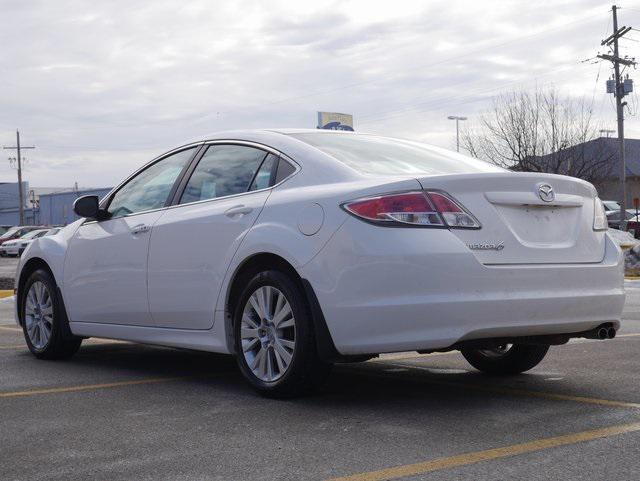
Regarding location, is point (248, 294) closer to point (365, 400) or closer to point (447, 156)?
point (365, 400)

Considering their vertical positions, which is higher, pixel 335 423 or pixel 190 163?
pixel 190 163

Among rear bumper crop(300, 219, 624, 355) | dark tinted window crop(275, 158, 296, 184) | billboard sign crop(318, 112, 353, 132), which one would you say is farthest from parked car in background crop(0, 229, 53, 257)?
rear bumper crop(300, 219, 624, 355)

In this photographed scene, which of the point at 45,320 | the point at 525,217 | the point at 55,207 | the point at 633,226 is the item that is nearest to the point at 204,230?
the point at 525,217

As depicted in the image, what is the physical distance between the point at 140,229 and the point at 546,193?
2.74m

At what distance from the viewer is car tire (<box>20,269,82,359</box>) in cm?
743

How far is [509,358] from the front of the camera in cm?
638

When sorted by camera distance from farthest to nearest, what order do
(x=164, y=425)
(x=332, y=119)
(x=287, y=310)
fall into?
(x=332, y=119)
(x=287, y=310)
(x=164, y=425)

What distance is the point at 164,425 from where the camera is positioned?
482 centimetres

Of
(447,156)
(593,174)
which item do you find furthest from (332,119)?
(447,156)

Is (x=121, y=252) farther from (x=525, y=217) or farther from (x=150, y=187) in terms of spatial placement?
(x=525, y=217)

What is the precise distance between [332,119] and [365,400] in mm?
77964

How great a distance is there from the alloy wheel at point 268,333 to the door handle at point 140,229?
49.8 inches

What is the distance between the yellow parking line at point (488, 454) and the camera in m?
3.76

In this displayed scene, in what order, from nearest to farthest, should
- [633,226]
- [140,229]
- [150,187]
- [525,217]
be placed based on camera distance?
[525,217] → [140,229] → [150,187] → [633,226]
